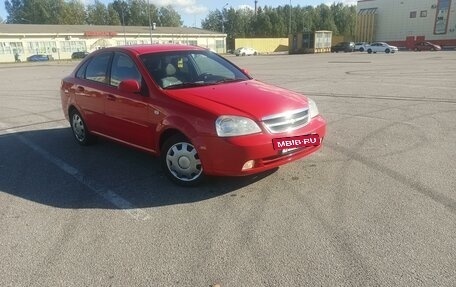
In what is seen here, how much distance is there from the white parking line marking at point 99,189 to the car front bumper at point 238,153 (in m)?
0.85

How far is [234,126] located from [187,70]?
1.51 metres

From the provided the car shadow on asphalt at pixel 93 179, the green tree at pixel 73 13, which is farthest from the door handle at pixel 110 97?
the green tree at pixel 73 13

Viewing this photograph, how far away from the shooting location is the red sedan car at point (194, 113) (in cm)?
397

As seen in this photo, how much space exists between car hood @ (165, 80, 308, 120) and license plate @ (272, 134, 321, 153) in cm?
31

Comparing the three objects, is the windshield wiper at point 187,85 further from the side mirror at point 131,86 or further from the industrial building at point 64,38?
the industrial building at point 64,38

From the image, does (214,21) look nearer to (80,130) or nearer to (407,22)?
(407,22)

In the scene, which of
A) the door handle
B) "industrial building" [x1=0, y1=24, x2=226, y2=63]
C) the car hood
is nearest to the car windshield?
the car hood

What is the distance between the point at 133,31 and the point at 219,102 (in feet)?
222

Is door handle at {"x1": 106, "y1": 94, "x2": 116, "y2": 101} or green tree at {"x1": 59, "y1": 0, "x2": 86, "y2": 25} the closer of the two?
door handle at {"x1": 106, "y1": 94, "x2": 116, "y2": 101}

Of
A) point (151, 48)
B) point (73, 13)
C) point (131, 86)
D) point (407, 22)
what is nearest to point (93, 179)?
point (131, 86)

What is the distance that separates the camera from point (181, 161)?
4.38 metres

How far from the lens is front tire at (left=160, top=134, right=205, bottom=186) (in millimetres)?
4312

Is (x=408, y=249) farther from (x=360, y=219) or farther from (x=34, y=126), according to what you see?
(x=34, y=126)

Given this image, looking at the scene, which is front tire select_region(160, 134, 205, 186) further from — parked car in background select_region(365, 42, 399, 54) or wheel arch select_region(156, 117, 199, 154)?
parked car in background select_region(365, 42, 399, 54)
